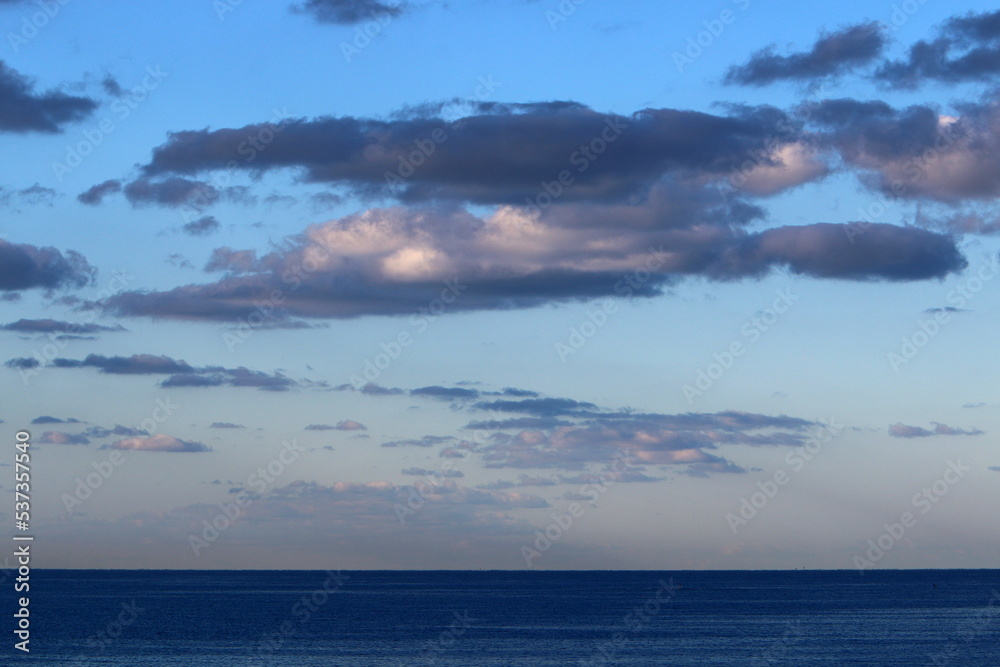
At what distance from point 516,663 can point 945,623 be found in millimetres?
103434

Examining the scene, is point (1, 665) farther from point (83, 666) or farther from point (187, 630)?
point (187, 630)

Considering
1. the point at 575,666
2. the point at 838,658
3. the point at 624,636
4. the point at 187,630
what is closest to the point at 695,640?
the point at 624,636

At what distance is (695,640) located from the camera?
15750 cm

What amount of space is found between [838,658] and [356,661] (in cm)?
5693

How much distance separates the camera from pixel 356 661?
128m

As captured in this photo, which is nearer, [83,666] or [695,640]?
[83,666]

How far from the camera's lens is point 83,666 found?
124 metres

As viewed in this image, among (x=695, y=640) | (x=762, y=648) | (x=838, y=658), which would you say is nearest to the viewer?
(x=838, y=658)

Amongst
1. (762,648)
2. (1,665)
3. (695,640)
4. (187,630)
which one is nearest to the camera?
(1,665)

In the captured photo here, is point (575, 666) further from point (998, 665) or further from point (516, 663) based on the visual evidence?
point (998, 665)

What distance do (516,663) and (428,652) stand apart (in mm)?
15438

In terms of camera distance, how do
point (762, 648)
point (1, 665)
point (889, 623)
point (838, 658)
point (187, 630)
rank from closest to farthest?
point (1, 665) → point (838, 658) → point (762, 648) → point (187, 630) → point (889, 623)

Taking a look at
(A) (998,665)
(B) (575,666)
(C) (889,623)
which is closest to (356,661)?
(B) (575,666)

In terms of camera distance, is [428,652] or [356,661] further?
[428,652]
